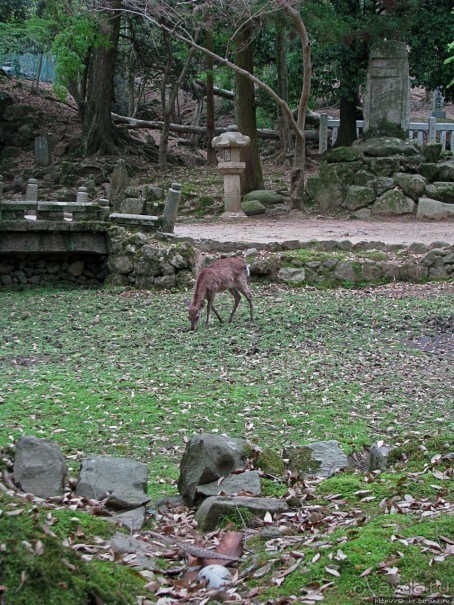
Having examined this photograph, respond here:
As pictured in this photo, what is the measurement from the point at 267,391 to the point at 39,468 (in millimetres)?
3331

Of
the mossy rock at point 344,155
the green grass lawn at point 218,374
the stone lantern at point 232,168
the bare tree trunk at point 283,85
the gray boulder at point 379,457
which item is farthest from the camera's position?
the bare tree trunk at point 283,85

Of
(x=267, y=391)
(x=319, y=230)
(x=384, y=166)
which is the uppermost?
(x=384, y=166)

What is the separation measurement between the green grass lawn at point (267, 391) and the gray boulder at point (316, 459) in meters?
0.30

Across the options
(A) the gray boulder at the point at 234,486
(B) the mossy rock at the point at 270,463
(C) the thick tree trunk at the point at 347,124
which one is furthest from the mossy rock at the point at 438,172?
(A) the gray boulder at the point at 234,486

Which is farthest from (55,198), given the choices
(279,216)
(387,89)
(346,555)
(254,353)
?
(346,555)

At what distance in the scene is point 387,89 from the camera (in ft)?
64.1

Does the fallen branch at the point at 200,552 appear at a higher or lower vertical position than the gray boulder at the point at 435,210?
lower

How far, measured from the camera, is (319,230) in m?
16.2

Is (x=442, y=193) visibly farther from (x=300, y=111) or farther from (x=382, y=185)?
(x=300, y=111)

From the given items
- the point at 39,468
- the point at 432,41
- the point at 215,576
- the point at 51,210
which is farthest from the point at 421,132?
the point at 215,576

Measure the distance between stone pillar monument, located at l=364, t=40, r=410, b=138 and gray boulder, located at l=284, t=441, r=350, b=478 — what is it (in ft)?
48.4

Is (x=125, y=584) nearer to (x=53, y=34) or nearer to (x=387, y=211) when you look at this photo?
(x=387, y=211)

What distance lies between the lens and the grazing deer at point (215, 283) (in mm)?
10422

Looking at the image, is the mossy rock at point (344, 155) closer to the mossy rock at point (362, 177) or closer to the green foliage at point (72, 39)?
the mossy rock at point (362, 177)
